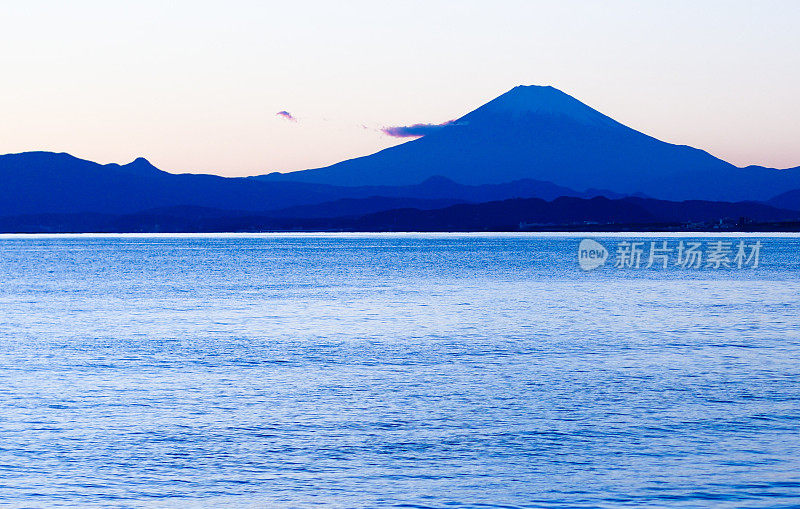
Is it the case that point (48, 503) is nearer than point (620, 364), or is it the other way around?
point (48, 503)

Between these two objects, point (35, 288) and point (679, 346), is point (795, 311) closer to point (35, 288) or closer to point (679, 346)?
point (679, 346)

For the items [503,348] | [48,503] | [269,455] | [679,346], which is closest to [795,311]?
[679,346]

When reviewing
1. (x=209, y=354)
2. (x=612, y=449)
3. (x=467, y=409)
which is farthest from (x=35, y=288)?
(x=612, y=449)

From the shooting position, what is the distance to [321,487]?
50.5 ft

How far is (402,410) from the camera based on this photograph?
70.3 ft

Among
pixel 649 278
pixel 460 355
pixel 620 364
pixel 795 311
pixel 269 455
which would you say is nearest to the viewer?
pixel 269 455

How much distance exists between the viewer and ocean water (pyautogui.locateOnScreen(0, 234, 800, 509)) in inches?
605

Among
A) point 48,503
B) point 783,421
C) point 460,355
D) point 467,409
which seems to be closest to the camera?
point 48,503

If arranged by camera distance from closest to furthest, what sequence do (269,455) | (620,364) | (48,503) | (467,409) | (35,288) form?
(48,503) → (269,455) → (467,409) → (620,364) → (35,288)

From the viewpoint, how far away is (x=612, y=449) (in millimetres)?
17672

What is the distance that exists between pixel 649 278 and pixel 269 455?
244 ft

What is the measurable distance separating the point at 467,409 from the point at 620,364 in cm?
880

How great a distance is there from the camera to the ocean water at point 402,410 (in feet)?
50.4

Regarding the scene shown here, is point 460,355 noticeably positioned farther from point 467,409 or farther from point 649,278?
point 649,278
